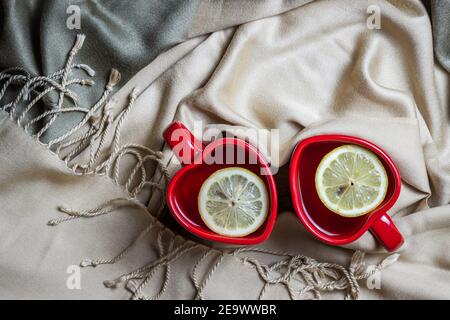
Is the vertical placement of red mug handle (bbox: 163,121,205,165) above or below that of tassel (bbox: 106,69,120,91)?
below

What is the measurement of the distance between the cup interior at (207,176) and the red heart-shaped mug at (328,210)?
52mm

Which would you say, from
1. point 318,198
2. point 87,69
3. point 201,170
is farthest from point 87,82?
point 318,198

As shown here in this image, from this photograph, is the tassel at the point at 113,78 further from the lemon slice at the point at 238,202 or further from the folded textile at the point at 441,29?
the folded textile at the point at 441,29

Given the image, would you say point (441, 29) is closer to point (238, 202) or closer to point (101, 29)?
point (238, 202)

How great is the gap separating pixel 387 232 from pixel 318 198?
13cm

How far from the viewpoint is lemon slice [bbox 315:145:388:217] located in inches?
34.0

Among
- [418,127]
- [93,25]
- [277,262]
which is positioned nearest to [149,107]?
[93,25]

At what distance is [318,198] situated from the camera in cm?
88

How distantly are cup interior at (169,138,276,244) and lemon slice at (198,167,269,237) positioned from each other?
11mm

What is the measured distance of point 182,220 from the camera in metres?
0.88

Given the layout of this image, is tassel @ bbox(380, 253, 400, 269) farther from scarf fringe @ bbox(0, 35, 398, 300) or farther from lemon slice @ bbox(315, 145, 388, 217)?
lemon slice @ bbox(315, 145, 388, 217)

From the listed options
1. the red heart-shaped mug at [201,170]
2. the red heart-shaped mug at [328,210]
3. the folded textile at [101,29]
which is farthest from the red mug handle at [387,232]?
the folded textile at [101,29]

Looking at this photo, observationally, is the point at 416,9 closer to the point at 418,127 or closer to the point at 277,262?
the point at 418,127

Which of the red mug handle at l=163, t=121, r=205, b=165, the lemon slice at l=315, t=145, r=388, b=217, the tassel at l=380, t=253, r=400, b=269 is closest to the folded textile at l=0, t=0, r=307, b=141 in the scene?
the red mug handle at l=163, t=121, r=205, b=165
